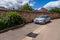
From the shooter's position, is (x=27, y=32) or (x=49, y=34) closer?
(x=49, y=34)

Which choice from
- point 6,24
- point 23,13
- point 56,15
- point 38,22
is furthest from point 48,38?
point 56,15

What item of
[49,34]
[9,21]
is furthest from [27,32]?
[9,21]

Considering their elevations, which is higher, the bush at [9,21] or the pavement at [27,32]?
the bush at [9,21]

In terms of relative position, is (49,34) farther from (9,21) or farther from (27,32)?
(9,21)

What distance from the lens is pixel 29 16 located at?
27.9m

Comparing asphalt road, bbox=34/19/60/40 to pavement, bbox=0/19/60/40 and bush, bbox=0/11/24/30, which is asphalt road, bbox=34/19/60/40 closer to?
pavement, bbox=0/19/60/40

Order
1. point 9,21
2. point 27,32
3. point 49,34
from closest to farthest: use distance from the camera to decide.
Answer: point 49,34 < point 27,32 < point 9,21

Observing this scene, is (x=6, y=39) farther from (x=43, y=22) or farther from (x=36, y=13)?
(x=36, y=13)

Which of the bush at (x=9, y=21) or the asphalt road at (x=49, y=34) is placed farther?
the bush at (x=9, y=21)

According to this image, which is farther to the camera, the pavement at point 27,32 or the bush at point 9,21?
the bush at point 9,21

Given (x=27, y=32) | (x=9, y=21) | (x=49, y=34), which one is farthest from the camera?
(x=9, y=21)

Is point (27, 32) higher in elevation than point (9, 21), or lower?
lower

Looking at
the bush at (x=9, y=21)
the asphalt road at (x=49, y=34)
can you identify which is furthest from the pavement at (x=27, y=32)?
the bush at (x=9, y=21)

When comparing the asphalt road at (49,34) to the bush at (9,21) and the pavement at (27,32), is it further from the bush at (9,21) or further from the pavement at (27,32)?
the bush at (9,21)
